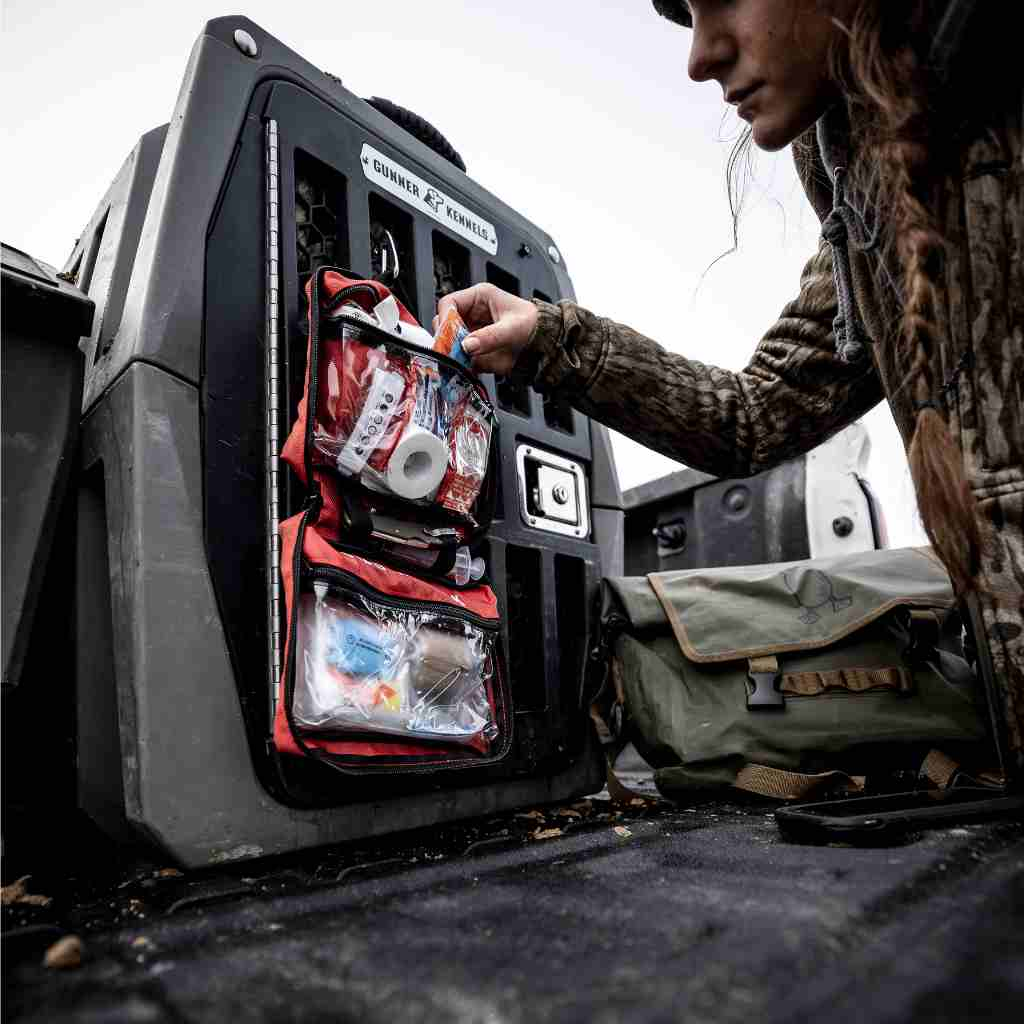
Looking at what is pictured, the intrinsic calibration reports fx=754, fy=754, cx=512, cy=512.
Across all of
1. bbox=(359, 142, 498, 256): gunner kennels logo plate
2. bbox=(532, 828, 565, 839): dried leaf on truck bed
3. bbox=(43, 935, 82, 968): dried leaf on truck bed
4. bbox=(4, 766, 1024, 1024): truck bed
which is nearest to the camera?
bbox=(4, 766, 1024, 1024): truck bed

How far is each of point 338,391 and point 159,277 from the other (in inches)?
9.6

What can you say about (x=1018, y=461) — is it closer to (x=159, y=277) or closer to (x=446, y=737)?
(x=446, y=737)

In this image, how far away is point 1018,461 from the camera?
82cm

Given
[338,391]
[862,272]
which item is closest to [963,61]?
[862,272]

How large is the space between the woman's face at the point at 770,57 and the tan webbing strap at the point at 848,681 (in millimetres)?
791

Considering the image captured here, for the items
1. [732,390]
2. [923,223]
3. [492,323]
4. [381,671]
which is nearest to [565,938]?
[381,671]

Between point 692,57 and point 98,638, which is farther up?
Result: point 692,57

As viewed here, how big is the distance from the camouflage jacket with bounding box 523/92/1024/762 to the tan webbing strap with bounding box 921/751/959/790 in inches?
8.1

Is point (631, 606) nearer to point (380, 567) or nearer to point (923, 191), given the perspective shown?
point (380, 567)

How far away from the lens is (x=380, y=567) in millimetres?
928

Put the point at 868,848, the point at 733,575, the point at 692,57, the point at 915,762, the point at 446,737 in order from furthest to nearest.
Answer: the point at 733,575, the point at 915,762, the point at 692,57, the point at 446,737, the point at 868,848

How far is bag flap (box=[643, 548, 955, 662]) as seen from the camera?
1230mm

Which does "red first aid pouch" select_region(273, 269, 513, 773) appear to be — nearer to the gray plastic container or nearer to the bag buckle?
the gray plastic container

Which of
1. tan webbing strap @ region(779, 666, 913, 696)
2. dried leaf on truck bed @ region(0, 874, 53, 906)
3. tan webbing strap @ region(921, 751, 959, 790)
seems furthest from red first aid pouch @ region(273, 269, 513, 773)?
tan webbing strap @ region(921, 751, 959, 790)
